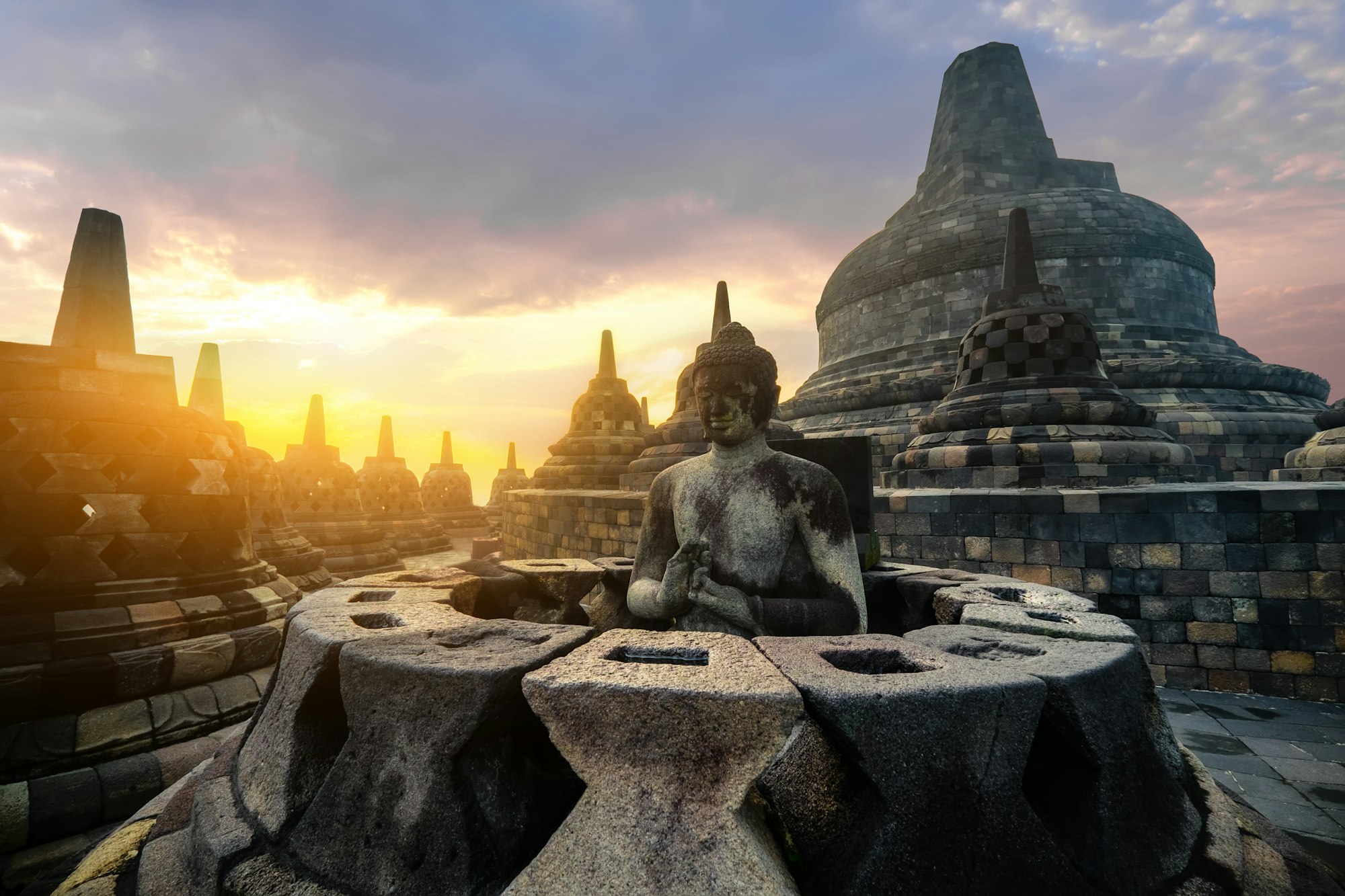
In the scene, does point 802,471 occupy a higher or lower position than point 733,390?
lower

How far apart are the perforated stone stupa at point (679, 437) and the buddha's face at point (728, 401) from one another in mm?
7423

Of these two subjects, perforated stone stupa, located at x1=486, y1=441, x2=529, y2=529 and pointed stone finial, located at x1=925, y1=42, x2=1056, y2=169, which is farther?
perforated stone stupa, located at x1=486, y1=441, x2=529, y2=529

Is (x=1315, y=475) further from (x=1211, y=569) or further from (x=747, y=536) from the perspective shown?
(x=747, y=536)

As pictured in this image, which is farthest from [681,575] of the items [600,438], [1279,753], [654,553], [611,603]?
[600,438]

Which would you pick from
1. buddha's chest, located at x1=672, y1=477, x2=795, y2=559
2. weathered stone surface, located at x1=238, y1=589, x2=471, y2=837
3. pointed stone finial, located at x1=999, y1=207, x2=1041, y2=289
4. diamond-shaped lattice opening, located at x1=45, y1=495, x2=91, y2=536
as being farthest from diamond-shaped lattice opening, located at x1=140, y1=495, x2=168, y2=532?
pointed stone finial, located at x1=999, y1=207, x2=1041, y2=289

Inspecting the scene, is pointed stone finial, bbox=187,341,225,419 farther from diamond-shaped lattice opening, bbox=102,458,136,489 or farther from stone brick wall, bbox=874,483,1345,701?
stone brick wall, bbox=874,483,1345,701

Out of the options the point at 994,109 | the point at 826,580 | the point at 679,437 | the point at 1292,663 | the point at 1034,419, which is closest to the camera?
the point at 826,580

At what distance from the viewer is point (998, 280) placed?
1405 cm

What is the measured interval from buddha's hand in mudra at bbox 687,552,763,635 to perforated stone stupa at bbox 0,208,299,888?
3360 mm

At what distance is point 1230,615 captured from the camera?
5293 mm

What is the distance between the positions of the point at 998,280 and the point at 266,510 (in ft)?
51.9

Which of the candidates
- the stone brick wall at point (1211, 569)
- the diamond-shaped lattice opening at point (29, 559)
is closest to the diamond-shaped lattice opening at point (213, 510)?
the diamond-shaped lattice opening at point (29, 559)

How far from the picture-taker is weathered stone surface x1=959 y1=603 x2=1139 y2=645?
1949mm

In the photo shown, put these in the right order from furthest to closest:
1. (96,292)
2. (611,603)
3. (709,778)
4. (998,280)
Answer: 1. (998,280)
2. (96,292)
3. (611,603)
4. (709,778)
